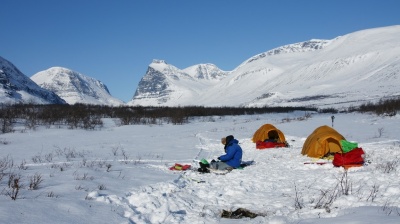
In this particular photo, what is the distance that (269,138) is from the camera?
1597 centimetres

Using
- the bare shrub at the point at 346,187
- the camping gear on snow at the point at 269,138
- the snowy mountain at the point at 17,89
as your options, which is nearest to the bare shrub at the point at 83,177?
the bare shrub at the point at 346,187

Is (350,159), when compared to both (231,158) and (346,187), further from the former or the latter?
(231,158)

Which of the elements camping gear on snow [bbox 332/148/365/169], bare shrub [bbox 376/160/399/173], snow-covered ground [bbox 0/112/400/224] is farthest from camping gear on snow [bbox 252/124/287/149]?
bare shrub [bbox 376/160/399/173]

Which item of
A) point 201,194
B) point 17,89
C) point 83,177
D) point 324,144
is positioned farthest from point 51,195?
point 17,89

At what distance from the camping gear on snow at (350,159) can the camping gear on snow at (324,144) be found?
1.66m

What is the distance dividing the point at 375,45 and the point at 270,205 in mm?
178653

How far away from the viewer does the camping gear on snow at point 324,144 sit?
1095 cm

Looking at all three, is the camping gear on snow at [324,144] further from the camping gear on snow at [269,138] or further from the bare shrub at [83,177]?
the bare shrub at [83,177]

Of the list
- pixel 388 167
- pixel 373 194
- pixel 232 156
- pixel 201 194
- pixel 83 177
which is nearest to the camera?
pixel 373 194

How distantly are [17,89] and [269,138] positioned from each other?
9133 centimetres

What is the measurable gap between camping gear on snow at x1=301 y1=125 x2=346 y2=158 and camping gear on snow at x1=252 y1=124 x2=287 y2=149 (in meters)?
2.99

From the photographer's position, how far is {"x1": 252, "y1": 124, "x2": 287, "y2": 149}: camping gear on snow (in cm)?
1466

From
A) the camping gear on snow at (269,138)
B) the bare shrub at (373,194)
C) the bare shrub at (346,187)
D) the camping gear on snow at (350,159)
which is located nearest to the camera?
the bare shrub at (373,194)

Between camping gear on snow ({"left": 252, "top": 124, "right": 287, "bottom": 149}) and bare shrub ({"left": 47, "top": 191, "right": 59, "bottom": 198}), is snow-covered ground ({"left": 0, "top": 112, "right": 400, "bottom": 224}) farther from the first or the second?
camping gear on snow ({"left": 252, "top": 124, "right": 287, "bottom": 149})
